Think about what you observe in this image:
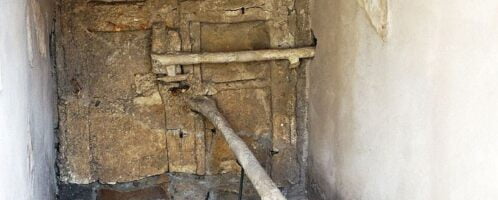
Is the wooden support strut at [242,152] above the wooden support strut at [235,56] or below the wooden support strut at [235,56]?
below

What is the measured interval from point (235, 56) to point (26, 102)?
1.36 meters

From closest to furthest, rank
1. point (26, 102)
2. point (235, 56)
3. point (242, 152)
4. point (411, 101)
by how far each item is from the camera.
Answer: point (411, 101)
point (26, 102)
point (242, 152)
point (235, 56)

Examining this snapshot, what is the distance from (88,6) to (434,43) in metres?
2.28

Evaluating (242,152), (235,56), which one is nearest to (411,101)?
(242,152)

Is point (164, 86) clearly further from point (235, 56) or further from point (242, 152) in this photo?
point (242, 152)

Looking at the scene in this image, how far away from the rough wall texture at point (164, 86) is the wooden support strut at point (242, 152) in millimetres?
130

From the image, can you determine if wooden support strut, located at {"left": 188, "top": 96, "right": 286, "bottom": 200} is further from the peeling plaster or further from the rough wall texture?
the peeling plaster

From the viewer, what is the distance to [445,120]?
1.96 m

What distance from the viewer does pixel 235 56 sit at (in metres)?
3.60

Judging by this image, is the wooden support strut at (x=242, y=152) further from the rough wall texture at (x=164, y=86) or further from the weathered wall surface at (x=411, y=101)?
the weathered wall surface at (x=411, y=101)

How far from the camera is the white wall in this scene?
2176 mm

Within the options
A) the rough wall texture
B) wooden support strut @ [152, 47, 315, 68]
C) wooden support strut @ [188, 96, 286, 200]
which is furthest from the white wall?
wooden support strut @ [188, 96, 286, 200]

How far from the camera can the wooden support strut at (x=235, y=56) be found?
3564mm

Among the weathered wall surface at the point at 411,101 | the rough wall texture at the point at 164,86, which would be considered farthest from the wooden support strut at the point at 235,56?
the weathered wall surface at the point at 411,101
